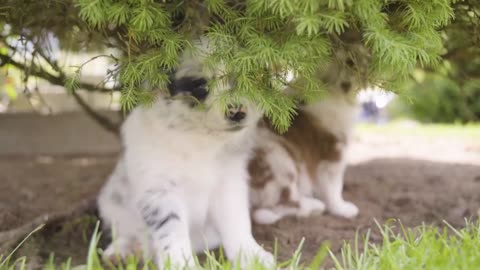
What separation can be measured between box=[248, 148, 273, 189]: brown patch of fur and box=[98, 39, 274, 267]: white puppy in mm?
739

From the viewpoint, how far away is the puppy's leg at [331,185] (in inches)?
168

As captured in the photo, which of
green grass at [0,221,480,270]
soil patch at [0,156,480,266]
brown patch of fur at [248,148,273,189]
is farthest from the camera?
brown patch of fur at [248,148,273,189]

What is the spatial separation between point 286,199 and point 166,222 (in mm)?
1552

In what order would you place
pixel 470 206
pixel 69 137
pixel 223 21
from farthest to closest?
pixel 69 137, pixel 470 206, pixel 223 21

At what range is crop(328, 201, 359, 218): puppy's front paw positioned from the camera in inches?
160

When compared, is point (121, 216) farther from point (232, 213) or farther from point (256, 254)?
point (256, 254)

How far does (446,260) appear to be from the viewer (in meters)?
2.28

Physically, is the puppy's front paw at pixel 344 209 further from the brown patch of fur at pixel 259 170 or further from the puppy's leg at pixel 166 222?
the puppy's leg at pixel 166 222

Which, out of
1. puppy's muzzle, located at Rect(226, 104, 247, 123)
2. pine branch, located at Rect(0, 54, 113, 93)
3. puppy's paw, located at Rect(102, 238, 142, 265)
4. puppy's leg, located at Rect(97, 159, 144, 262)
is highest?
puppy's muzzle, located at Rect(226, 104, 247, 123)

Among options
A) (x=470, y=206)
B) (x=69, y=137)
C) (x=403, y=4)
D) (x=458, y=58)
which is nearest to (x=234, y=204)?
(x=403, y=4)

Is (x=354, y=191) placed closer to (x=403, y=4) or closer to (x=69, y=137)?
(x=403, y=4)

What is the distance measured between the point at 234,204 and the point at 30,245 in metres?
1.19

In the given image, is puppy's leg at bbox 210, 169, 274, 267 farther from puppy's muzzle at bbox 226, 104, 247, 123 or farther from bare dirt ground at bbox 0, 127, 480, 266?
puppy's muzzle at bbox 226, 104, 247, 123

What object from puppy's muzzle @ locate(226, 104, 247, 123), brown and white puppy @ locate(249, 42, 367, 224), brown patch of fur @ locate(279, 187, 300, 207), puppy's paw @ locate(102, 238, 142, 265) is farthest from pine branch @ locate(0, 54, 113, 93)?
brown patch of fur @ locate(279, 187, 300, 207)
